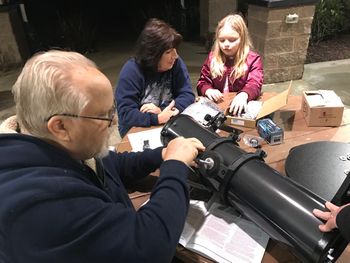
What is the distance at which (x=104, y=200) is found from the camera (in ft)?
2.89

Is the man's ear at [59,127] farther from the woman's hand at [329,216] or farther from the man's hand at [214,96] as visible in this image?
the man's hand at [214,96]

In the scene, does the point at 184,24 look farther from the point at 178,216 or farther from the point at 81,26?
the point at 178,216

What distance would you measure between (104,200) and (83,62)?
0.37 m

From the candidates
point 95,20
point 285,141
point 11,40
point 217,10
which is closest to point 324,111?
point 285,141

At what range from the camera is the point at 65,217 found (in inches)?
29.4

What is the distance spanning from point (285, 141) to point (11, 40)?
16.4 ft

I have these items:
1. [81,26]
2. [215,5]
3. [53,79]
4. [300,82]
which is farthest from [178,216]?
[81,26]

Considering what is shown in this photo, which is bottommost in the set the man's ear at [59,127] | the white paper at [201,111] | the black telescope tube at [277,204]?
the white paper at [201,111]

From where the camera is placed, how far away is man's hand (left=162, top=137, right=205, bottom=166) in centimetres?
109

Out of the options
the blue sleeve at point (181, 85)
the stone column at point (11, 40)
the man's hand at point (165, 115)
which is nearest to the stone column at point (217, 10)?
the stone column at point (11, 40)

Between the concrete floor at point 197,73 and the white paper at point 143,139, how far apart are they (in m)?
2.83

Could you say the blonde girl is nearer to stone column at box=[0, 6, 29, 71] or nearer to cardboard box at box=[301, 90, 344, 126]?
cardboard box at box=[301, 90, 344, 126]

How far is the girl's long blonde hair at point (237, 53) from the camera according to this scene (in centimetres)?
227

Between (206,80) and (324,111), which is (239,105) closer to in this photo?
(324,111)
